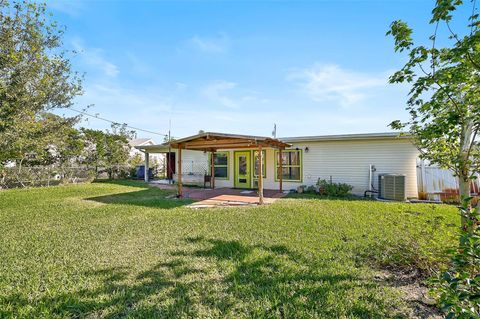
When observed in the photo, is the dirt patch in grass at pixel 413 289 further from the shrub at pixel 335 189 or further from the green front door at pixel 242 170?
the green front door at pixel 242 170

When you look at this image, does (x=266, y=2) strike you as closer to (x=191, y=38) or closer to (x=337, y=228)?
(x=191, y=38)

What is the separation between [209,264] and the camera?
11.4 feet

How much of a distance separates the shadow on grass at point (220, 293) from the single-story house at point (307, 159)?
5.24 meters

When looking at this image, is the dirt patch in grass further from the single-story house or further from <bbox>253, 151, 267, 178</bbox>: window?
<bbox>253, 151, 267, 178</bbox>: window

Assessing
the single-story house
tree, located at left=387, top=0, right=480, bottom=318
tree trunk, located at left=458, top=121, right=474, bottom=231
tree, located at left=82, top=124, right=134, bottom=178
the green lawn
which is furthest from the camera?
tree, located at left=82, top=124, right=134, bottom=178

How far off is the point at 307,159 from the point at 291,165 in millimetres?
880

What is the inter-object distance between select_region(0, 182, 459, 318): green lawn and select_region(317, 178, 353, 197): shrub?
12.3 feet

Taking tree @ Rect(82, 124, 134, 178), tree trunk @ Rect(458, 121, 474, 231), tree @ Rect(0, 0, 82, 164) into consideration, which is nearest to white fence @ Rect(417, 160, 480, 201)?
tree trunk @ Rect(458, 121, 474, 231)

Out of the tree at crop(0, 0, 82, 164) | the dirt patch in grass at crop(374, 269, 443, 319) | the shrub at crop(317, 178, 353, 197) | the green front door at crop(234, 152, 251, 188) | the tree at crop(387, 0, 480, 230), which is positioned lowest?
the dirt patch in grass at crop(374, 269, 443, 319)

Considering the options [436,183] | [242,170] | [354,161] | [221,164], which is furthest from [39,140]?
[436,183]

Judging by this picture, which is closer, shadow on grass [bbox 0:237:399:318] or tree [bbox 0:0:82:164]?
shadow on grass [bbox 0:237:399:318]

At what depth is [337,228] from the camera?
520 cm

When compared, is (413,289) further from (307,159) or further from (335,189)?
(307,159)

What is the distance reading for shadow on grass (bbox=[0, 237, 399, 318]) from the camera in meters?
2.40
